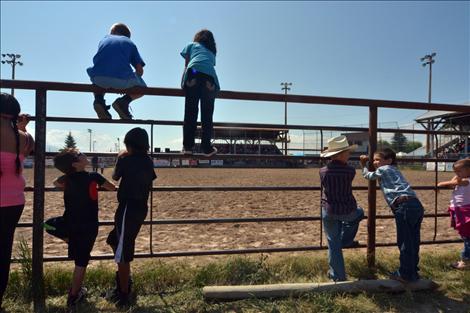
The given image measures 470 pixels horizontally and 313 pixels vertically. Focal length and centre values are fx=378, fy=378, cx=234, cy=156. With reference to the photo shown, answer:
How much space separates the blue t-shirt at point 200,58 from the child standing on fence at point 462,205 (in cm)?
295

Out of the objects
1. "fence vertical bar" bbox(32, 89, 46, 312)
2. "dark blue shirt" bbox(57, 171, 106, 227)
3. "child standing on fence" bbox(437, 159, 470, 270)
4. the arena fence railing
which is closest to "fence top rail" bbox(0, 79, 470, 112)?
the arena fence railing

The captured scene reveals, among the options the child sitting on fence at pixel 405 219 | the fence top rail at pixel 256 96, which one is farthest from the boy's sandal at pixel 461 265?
the fence top rail at pixel 256 96

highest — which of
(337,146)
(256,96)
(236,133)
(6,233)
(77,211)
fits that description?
(236,133)

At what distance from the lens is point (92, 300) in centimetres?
333

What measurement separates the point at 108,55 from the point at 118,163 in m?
1.04

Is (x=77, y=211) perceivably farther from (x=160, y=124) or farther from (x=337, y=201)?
(x=337, y=201)

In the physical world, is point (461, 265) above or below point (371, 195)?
below

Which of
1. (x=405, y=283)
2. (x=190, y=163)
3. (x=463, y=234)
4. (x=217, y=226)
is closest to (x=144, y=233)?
(x=217, y=226)

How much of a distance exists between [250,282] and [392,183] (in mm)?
1755

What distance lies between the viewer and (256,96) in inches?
156

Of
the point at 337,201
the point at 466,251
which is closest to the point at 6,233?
the point at 337,201

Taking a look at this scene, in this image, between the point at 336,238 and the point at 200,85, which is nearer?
the point at 200,85

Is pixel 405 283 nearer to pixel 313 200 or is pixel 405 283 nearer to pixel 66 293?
pixel 66 293

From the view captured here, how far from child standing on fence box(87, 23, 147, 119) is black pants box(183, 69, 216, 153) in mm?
452
